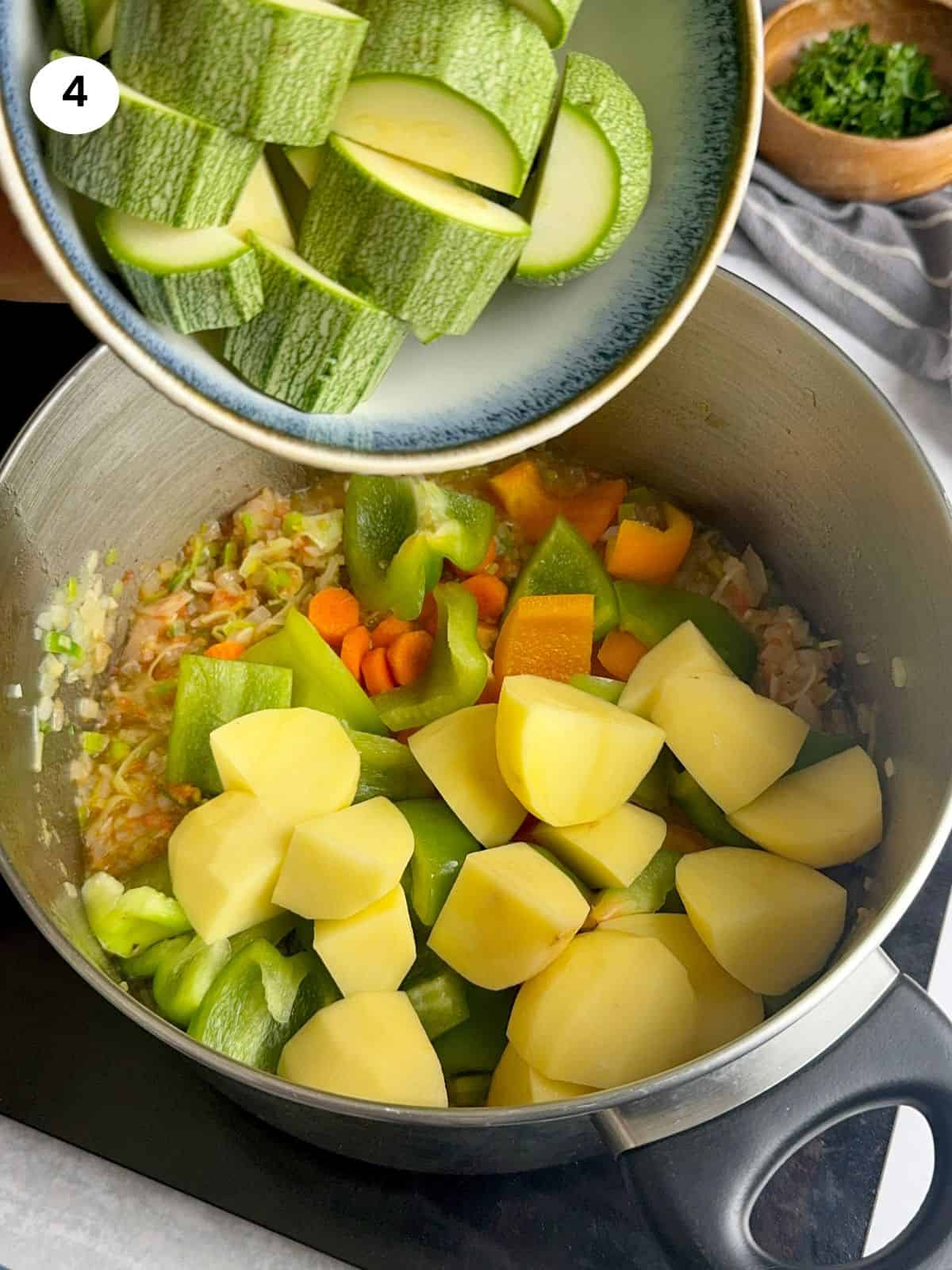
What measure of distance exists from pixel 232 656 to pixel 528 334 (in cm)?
65

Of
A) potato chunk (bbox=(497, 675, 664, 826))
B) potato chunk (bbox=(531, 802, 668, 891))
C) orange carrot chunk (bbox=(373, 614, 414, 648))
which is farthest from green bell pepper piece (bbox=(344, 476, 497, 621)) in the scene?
potato chunk (bbox=(531, 802, 668, 891))

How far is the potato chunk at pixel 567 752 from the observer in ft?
3.51

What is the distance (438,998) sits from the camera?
1073 mm

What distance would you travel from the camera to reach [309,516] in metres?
1.47

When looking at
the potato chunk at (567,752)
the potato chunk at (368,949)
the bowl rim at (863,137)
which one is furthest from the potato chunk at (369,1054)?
the bowl rim at (863,137)

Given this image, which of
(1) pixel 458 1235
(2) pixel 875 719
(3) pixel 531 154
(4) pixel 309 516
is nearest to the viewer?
(3) pixel 531 154

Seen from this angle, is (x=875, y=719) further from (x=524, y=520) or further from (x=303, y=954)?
(x=303, y=954)

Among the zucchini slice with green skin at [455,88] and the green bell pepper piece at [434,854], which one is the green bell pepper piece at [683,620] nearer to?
the green bell pepper piece at [434,854]

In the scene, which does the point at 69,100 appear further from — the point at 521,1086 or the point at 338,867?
the point at 521,1086

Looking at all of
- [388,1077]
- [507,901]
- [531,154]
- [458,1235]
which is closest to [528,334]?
[531,154]

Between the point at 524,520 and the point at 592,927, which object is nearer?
the point at 592,927

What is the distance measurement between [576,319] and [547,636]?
0.52 m

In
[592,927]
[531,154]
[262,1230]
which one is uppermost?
[531,154]

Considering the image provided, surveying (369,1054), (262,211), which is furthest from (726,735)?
(262,211)
